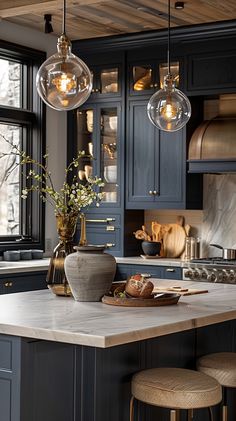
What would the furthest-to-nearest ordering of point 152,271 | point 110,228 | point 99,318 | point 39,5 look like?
point 110,228 → point 152,271 → point 39,5 → point 99,318

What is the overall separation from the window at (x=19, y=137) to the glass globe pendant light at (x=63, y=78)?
129 inches

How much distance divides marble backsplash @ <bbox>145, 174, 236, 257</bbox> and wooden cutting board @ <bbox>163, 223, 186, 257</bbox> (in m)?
0.11

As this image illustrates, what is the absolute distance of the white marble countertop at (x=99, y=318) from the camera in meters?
2.99

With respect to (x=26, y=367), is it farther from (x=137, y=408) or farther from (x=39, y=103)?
(x=39, y=103)

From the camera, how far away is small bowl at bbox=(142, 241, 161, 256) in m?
6.85

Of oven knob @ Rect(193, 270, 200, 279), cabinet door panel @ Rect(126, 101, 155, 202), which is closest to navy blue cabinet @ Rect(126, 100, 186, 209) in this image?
cabinet door panel @ Rect(126, 101, 155, 202)

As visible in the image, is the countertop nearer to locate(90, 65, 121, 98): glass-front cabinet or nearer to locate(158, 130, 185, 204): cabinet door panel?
locate(158, 130, 185, 204): cabinet door panel

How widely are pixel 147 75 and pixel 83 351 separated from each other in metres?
4.00

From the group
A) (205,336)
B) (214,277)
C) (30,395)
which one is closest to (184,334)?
(205,336)

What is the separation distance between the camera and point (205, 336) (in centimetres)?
416

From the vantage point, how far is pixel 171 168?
22.0 feet

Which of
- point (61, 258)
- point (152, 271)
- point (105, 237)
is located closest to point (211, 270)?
point (152, 271)

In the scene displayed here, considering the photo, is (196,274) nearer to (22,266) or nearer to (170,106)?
(22,266)

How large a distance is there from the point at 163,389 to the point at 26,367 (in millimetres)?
598
